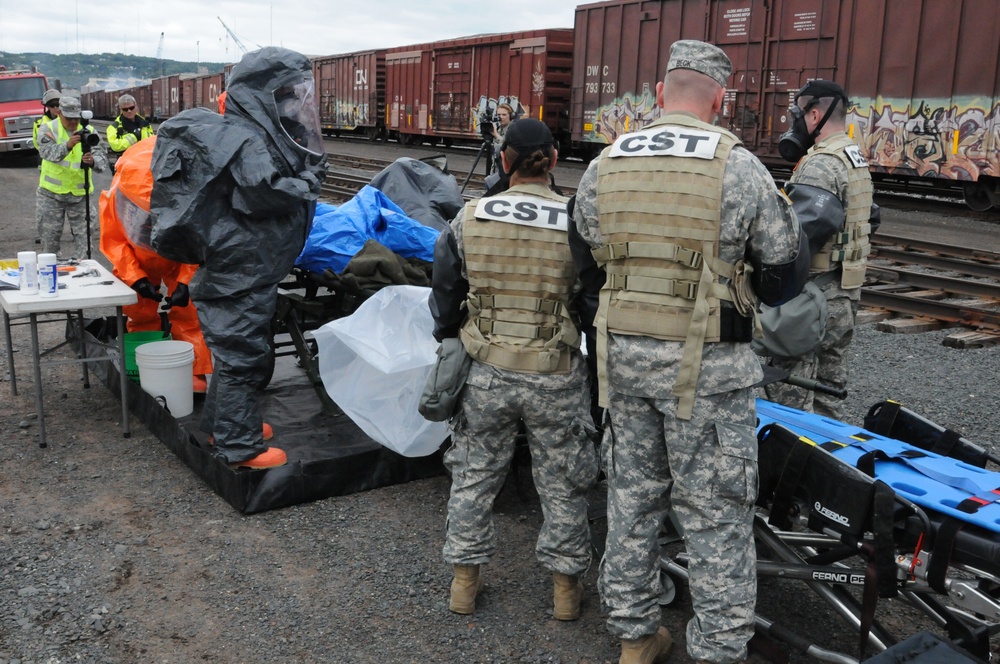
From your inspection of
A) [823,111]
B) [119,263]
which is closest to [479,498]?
[823,111]

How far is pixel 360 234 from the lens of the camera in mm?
4973

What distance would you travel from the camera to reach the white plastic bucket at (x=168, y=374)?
5.00 meters

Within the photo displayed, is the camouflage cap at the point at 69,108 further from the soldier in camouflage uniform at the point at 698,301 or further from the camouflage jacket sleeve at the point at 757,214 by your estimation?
the camouflage jacket sleeve at the point at 757,214

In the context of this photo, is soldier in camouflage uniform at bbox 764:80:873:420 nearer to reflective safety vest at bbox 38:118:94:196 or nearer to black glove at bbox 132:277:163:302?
black glove at bbox 132:277:163:302

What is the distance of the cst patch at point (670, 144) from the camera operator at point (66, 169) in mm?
7503

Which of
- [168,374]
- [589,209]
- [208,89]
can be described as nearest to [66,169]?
[168,374]

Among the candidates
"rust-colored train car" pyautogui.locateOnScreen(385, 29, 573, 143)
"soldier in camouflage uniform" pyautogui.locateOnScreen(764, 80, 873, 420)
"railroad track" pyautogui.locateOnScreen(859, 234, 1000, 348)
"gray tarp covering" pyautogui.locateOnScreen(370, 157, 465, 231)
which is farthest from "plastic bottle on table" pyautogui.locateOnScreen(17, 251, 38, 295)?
"rust-colored train car" pyautogui.locateOnScreen(385, 29, 573, 143)

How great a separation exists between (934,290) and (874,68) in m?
7.50

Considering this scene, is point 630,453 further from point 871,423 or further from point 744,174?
point 871,423

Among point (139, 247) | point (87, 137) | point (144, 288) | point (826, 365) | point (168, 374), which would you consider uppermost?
point (87, 137)

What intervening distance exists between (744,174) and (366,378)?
2.34 meters

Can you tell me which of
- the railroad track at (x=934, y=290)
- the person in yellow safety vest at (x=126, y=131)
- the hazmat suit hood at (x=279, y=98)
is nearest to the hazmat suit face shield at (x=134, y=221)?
the hazmat suit hood at (x=279, y=98)

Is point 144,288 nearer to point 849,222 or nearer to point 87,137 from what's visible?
point 849,222

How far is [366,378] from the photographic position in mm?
4406
